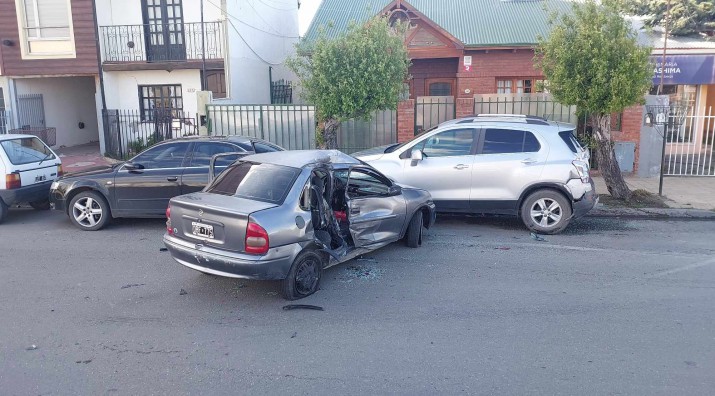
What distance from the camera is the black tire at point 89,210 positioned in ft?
30.0

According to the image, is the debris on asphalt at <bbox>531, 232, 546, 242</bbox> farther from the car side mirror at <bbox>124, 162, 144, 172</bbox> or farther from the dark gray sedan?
the car side mirror at <bbox>124, 162, 144, 172</bbox>

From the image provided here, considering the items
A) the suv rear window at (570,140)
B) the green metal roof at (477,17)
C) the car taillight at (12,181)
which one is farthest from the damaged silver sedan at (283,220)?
the green metal roof at (477,17)

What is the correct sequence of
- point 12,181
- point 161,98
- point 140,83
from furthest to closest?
point 161,98
point 140,83
point 12,181

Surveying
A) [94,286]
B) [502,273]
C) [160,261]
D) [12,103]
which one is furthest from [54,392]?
[12,103]

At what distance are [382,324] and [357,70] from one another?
281 inches

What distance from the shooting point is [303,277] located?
6.19 metres

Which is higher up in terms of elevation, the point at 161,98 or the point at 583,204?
the point at 161,98

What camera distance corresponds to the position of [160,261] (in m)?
7.53

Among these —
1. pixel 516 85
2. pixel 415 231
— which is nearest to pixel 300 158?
pixel 415 231

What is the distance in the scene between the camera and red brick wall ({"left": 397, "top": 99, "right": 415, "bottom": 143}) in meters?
14.3

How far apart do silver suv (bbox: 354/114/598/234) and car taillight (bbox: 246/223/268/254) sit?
4.06 m

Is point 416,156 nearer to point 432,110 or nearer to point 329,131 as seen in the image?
point 329,131

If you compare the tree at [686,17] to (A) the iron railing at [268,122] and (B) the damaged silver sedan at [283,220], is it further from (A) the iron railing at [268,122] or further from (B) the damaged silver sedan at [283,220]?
(B) the damaged silver sedan at [283,220]

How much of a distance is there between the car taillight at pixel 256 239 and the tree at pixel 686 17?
17.9 meters
